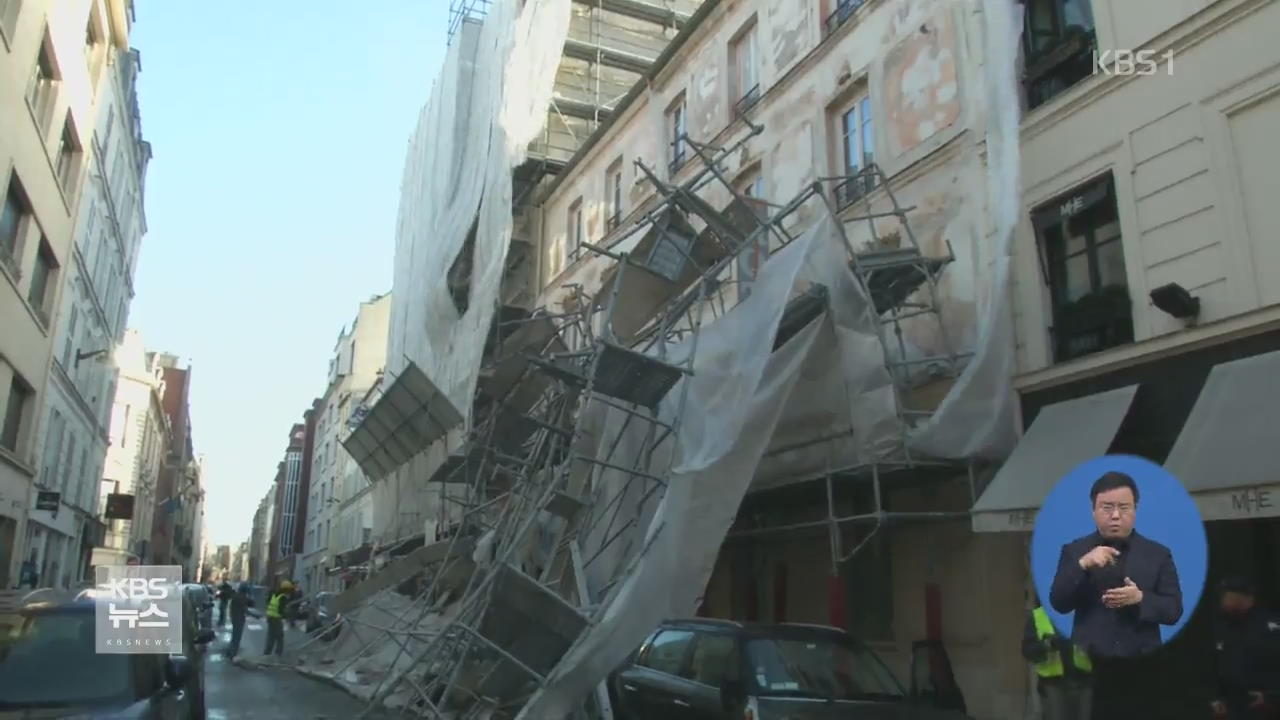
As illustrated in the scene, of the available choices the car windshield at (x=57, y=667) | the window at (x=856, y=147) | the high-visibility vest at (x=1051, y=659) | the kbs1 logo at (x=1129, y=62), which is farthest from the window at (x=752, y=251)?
the car windshield at (x=57, y=667)

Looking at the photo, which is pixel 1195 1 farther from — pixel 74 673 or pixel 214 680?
pixel 214 680

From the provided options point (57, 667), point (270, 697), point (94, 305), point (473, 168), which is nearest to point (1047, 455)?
point (57, 667)

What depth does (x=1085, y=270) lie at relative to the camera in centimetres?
973

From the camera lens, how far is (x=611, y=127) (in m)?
21.4

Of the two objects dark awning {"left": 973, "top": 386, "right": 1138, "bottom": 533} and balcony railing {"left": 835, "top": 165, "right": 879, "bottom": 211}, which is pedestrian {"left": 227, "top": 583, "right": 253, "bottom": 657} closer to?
balcony railing {"left": 835, "top": 165, "right": 879, "bottom": 211}

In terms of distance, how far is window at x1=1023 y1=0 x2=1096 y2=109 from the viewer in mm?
9930

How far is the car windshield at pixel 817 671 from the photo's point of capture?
668 cm

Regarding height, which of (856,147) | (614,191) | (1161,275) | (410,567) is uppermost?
(614,191)

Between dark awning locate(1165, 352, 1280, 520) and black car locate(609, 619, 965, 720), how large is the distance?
272 centimetres

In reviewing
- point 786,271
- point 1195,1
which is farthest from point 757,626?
point 1195,1

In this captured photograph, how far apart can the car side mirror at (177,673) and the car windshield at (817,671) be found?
4149 millimetres

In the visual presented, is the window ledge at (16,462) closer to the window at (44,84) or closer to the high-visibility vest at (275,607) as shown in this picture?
the high-visibility vest at (275,607)

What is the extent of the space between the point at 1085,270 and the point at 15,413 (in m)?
18.0

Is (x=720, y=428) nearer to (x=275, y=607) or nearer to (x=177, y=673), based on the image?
(x=177, y=673)
